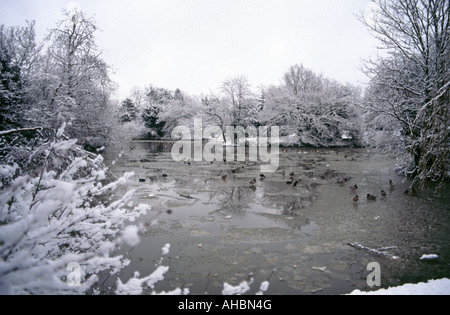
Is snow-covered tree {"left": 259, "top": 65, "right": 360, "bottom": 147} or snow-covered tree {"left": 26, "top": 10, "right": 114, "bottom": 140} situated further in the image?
snow-covered tree {"left": 259, "top": 65, "right": 360, "bottom": 147}

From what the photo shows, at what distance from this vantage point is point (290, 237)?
543 centimetres

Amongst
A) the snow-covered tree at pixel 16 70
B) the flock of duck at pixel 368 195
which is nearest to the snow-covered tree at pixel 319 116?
A: the flock of duck at pixel 368 195

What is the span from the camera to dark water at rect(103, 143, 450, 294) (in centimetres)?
390

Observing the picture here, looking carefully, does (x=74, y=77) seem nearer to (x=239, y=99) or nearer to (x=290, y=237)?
(x=290, y=237)

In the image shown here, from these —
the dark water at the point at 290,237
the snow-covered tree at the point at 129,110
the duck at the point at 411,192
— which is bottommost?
the dark water at the point at 290,237

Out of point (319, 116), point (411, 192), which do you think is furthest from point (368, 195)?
point (319, 116)

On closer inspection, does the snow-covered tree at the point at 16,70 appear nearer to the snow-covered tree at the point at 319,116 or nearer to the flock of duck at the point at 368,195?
the flock of duck at the point at 368,195

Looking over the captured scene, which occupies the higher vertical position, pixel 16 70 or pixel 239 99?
pixel 239 99

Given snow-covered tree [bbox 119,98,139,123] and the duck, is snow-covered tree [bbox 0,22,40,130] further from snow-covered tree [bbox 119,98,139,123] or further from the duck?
snow-covered tree [bbox 119,98,139,123]

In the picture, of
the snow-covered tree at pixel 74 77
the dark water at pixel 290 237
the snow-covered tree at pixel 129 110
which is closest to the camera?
the dark water at pixel 290 237

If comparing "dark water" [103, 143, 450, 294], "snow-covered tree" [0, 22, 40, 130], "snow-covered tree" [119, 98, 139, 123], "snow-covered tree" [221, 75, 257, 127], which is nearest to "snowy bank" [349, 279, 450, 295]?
"dark water" [103, 143, 450, 294]

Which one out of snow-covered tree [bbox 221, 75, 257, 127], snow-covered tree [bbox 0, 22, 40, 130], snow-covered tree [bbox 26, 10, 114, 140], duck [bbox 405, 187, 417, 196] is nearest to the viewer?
duck [bbox 405, 187, 417, 196]

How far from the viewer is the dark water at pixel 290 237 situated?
12.8 ft

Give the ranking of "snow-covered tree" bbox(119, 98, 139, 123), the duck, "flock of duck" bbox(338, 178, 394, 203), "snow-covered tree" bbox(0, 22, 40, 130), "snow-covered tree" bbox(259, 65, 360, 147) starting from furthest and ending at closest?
"snow-covered tree" bbox(119, 98, 139, 123) < "snow-covered tree" bbox(259, 65, 360, 147) < "snow-covered tree" bbox(0, 22, 40, 130) < the duck < "flock of duck" bbox(338, 178, 394, 203)
